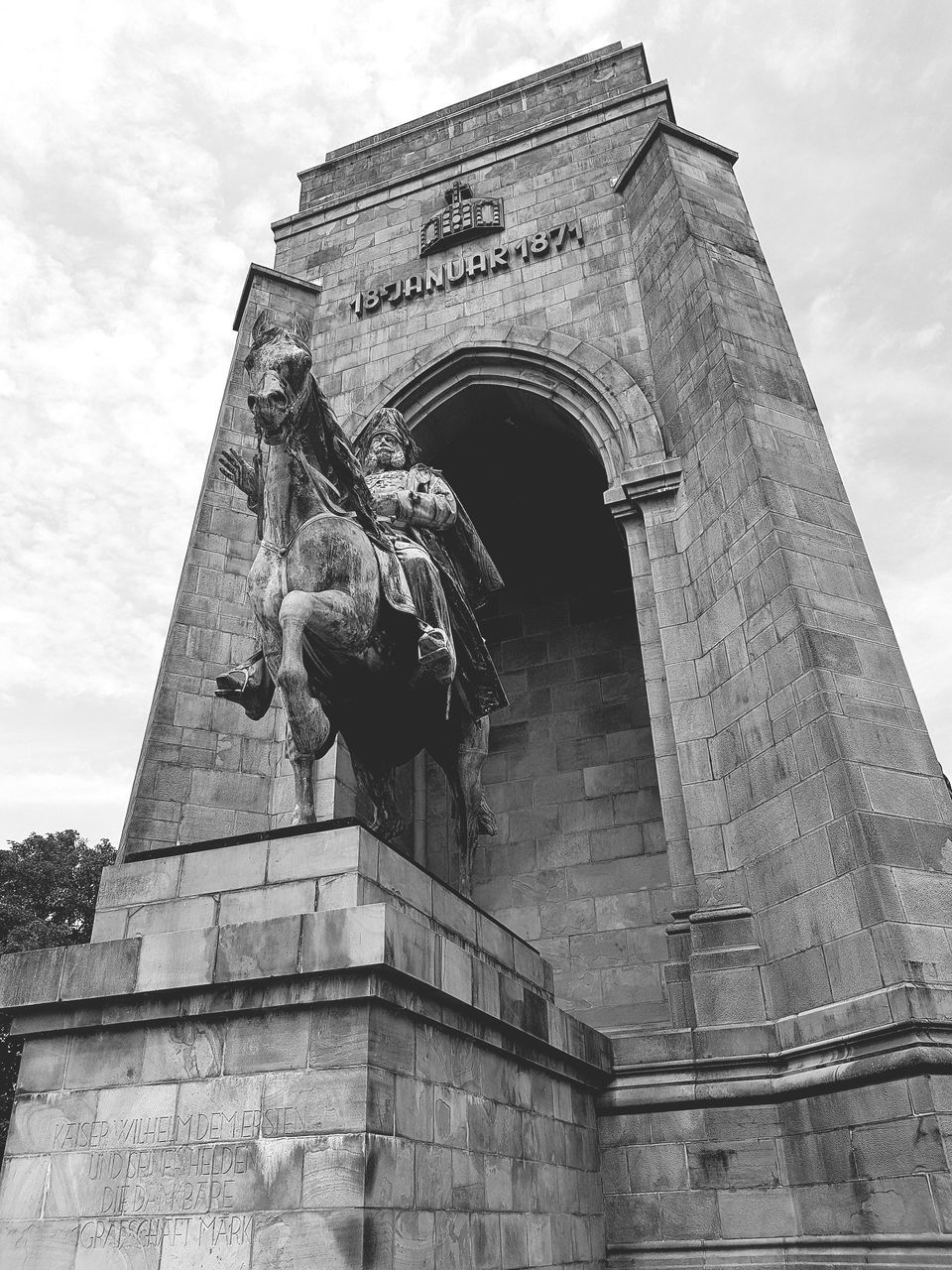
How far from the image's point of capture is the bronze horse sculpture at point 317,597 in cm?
552

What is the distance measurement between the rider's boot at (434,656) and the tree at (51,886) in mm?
18146

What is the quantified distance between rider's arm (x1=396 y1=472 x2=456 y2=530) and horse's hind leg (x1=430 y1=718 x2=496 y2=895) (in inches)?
57.6

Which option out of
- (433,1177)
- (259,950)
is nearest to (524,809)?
(433,1177)

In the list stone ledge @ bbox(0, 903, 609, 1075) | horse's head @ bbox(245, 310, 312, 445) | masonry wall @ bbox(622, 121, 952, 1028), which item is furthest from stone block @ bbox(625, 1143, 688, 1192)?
horse's head @ bbox(245, 310, 312, 445)

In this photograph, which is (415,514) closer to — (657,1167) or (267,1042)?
(267,1042)

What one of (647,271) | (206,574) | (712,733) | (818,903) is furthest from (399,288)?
(818,903)

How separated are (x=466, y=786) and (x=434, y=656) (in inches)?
51.0

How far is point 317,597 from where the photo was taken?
5.55 metres

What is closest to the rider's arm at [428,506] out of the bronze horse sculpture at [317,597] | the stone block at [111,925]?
the bronze horse sculpture at [317,597]

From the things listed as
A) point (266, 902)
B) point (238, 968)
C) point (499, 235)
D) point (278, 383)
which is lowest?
point (238, 968)

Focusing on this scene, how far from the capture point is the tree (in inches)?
842

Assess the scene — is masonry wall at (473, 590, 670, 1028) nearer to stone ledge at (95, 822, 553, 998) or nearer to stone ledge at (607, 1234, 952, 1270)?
stone ledge at (607, 1234, 952, 1270)

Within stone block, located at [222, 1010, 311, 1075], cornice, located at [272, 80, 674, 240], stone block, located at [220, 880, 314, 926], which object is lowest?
stone block, located at [222, 1010, 311, 1075]

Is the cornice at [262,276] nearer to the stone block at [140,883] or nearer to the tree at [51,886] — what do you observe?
the stone block at [140,883]
